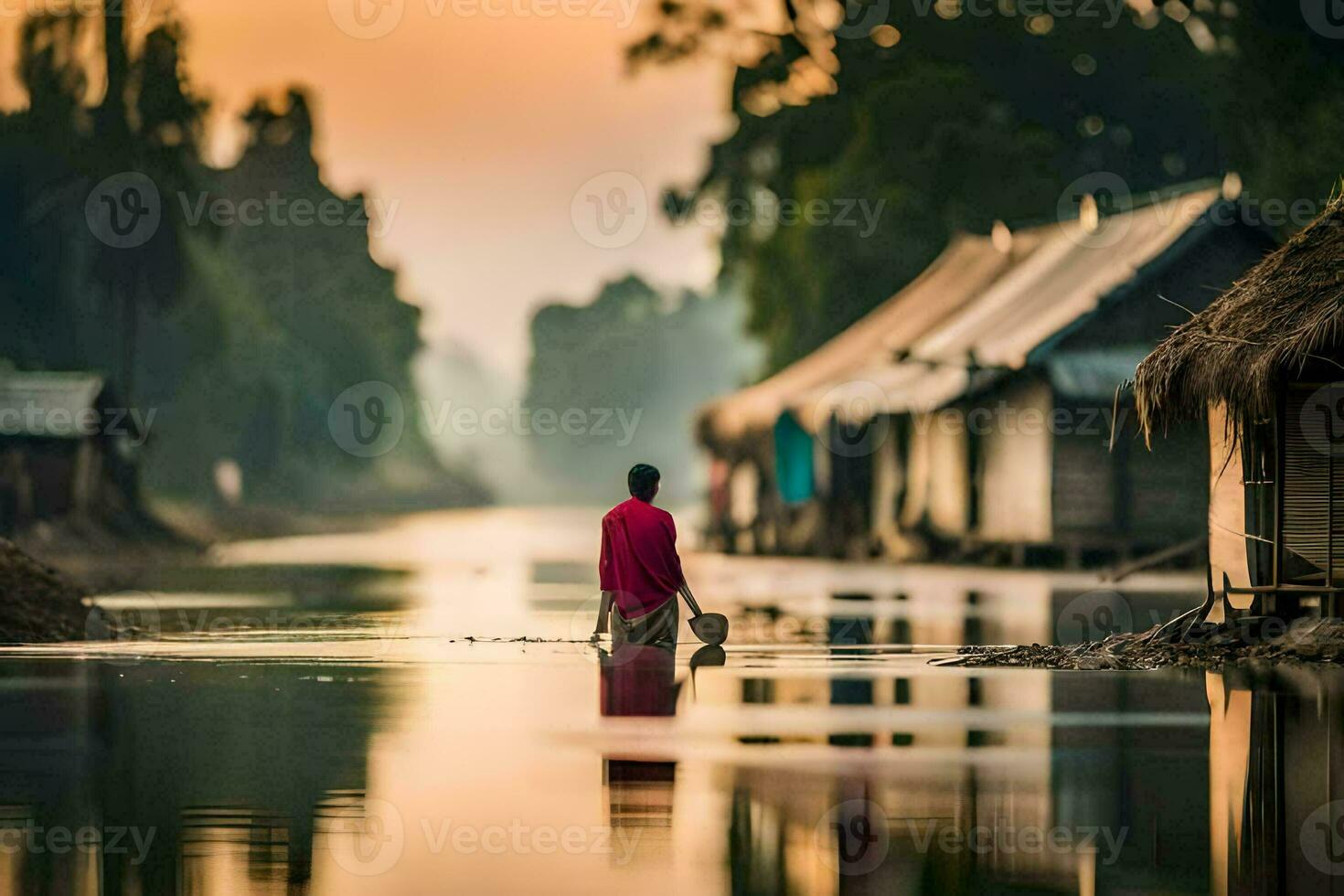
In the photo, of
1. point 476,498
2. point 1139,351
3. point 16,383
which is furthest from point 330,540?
point 476,498

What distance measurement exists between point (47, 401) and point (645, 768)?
38763 millimetres

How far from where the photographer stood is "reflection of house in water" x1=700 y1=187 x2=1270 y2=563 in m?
41.0

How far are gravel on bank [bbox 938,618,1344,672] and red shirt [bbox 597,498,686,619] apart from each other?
271cm

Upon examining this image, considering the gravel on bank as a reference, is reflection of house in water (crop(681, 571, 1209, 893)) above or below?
below

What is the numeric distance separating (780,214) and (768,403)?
1211 cm

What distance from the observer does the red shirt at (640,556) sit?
18469 millimetres

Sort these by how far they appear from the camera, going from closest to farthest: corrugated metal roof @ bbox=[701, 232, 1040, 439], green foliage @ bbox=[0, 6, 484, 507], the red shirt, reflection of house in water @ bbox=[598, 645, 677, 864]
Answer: reflection of house in water @ bbox=[598, 645, 677, 864], the red shirt, corrugated metal roof @ bbox=[701, 232, 1040, 439], green foliage @ bbox=[0, 6, 484, 507]

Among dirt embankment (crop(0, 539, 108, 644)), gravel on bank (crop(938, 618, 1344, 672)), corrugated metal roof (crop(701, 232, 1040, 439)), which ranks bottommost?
gravel on bank (crop(938, 618, 1344, 672))

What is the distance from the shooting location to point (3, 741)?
13359 mm

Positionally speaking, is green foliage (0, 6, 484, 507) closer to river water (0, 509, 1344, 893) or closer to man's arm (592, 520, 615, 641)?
river water (0, 509, 1344, 893)

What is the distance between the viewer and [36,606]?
23031 millimetres

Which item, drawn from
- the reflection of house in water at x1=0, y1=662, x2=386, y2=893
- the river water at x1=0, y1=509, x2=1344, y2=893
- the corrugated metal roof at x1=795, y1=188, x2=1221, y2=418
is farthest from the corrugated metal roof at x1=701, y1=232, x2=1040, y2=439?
the reflection of house in water at x1=0, y1=662, x2=386, y2=893

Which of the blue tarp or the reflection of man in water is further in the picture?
the blue tarp

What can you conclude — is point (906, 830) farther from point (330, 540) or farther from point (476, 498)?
point (476, 498)
